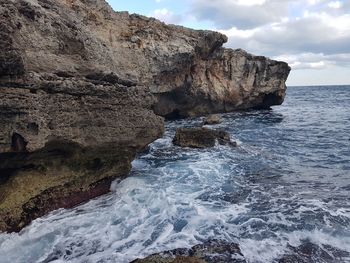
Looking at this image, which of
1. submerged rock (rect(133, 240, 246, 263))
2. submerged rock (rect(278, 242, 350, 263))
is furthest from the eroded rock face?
submerged rock (rect(278, 242, 350, 263))

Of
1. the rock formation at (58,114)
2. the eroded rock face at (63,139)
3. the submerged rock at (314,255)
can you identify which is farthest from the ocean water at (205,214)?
the rock formation at (58,114)

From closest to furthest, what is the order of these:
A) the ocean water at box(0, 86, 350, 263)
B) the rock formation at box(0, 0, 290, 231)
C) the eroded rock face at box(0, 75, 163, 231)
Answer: the ocean water at box(0, 86, 350, 263) → the rock formation at box(0, 0, 290, 231) → the eroded rock face at box(0, 75, 163, 231)

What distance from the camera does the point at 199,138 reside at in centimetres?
1786

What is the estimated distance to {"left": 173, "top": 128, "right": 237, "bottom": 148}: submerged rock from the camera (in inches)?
691

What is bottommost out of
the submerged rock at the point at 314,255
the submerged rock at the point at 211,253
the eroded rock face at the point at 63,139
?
the submerged rock at the point at 314,255

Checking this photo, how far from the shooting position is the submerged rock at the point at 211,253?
6605 mm

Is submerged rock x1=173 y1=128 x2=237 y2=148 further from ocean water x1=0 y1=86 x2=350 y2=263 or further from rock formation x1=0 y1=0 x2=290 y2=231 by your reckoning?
rock formation x1=0 y1=0 x2=290 y2=231

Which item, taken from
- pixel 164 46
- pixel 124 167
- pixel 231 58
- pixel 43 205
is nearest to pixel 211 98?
pixel 231 58

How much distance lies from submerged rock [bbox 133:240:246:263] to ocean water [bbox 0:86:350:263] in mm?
174

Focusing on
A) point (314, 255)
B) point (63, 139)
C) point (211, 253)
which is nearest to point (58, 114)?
point (63, 139)

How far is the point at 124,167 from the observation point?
11.1 m

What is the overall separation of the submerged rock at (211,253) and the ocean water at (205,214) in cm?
17

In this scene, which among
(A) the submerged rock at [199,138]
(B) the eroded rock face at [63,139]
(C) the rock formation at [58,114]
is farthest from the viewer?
(A) the submerged rock at [199,138]

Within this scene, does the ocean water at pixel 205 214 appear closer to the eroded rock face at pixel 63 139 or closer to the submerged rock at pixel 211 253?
the submerged rock at pixel 211 253
